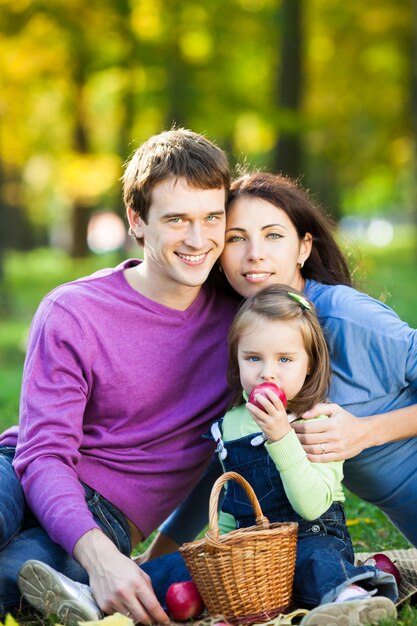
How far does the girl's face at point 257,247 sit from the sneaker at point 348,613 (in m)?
1.35

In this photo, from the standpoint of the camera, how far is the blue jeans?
355 centimetres

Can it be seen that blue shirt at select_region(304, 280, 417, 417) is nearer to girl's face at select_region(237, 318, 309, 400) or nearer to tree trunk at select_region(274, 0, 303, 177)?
girl's face at select_region(237, 318, 309, 400)

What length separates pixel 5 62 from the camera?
52.1ft

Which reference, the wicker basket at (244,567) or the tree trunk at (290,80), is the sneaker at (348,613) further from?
the tree trunk at (290,80)

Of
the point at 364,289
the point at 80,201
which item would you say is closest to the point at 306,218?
the point at 364,289

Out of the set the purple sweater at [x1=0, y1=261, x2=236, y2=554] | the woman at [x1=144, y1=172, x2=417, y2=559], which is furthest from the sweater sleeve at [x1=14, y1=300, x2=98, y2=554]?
the woman at [x1=144, y1=172, x2=417, y2=559]

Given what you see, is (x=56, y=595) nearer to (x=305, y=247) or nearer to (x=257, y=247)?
(x=257, y=247)

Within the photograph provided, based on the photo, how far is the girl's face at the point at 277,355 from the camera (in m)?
3.55

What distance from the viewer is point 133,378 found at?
154 inches

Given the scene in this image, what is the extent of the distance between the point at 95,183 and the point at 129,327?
12.2 m

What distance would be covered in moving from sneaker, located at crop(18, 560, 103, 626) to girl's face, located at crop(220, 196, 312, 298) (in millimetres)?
1363

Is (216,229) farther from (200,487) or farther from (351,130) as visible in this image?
(351,130)

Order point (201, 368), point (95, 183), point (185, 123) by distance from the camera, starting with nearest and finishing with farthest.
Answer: point (201, 368) → point (185, 123) → point (95, 183)

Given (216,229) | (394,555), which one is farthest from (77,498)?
(394,555)
